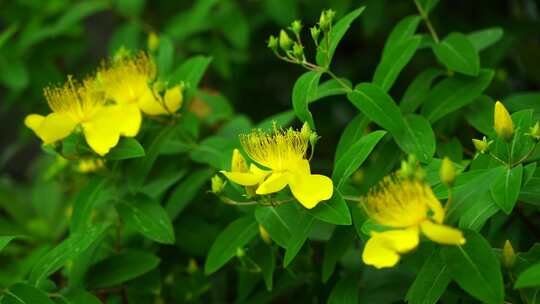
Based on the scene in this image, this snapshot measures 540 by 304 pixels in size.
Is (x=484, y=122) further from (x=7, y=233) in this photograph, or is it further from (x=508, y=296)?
(x=7, y=233)

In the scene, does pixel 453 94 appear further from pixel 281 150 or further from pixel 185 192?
pixel 185 192

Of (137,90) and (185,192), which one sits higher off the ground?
(137,90)

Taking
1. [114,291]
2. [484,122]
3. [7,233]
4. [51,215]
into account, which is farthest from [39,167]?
[484,122]

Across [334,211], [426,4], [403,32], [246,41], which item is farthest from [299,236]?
[246,41]

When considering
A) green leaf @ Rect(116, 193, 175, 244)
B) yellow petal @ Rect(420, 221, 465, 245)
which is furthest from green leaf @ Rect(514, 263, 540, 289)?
green leaf @ Rect(116, 193, 175, 244)

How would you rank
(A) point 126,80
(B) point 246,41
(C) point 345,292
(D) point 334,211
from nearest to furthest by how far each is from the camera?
(D) point 334,211 < (C) point 345,292 < (A) point 126,80 < (B) point 246,41

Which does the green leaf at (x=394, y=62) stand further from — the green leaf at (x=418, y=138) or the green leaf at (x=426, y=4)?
the green leaf at (x=426, y=4)
